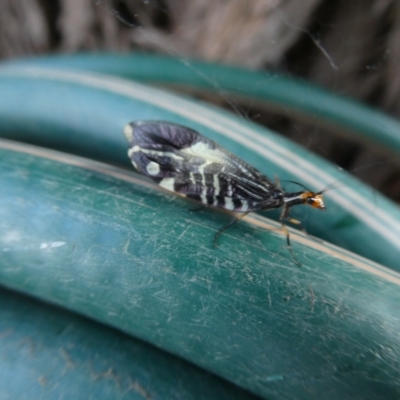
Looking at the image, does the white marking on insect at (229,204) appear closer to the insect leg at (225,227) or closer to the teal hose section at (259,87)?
the insect leg at (225,227)

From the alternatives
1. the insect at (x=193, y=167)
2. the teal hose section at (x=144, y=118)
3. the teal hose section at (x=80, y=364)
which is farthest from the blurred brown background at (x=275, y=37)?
the teal hose section at (x=80, y=364)

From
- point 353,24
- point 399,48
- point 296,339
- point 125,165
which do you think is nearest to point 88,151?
Result: point 125,165

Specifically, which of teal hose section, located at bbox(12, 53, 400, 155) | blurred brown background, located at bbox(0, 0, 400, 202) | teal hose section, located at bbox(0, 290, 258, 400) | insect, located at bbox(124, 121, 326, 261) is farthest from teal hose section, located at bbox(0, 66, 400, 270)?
teal hose section, located at bbox(0, 290, 258, 400)

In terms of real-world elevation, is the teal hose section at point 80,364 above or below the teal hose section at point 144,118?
below

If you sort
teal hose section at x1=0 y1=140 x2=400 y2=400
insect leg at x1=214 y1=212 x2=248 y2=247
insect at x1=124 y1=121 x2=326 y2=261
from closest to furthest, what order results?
teal hose section at x1=0 y1=140 x2=400 y2=400 < insect leg at x1=214 y1=212 x2=248 y2=247 < insect at x1=124 y1=121 x2=326 y2=261

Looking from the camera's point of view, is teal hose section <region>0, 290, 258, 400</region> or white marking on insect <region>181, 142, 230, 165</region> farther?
white marking on insect <region>181, 142, 230, 165</region>

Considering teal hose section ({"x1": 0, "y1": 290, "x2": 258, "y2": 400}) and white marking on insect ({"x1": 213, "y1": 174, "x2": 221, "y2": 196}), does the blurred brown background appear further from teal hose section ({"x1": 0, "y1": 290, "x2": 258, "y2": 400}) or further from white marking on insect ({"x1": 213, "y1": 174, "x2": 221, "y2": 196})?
teal hose section ({"x1": 0, "y1": 290, "x2": 258, "y2": 400})

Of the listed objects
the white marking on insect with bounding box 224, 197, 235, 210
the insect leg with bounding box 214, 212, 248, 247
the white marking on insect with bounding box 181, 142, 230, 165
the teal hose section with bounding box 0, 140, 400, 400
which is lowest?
the teal hose section with bounding box 0, 140, 400, 400

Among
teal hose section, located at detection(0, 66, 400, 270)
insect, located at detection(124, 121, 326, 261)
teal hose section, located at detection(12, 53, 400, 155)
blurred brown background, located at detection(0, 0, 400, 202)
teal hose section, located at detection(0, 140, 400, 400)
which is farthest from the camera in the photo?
blurred brown background, located at detection(0, 0, 400, 202)

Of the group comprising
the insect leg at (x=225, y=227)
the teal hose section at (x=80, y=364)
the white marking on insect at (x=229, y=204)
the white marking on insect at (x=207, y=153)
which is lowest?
the teal hose section at (x=80, y=364)

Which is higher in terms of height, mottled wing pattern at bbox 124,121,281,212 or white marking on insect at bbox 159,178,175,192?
mottled wing pattern at bbox 124,121,281,212
